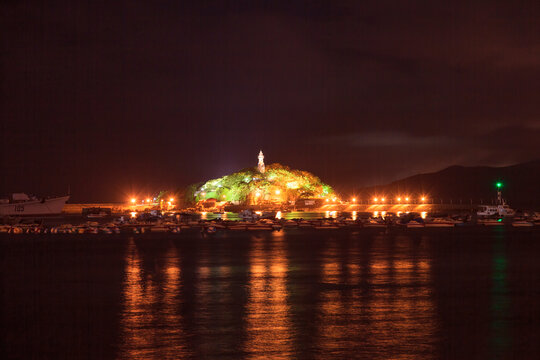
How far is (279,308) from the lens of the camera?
2070 cm

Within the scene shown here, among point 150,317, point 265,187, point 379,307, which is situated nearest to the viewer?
point 150,317

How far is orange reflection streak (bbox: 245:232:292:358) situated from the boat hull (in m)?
132

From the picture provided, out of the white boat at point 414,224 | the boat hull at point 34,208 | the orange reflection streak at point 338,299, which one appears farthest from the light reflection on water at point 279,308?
the boat hull at point 34,208

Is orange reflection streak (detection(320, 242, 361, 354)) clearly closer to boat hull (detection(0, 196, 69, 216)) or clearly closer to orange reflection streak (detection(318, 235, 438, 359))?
orange reflection streak (detection(318, 235, 438, 359))

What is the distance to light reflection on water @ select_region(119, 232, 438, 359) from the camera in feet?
51.0

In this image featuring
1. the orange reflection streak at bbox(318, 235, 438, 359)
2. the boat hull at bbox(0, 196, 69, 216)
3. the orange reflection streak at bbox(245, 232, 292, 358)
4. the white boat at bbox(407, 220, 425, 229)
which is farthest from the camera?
the boat hull at bbox(0, 196, 69, 216)

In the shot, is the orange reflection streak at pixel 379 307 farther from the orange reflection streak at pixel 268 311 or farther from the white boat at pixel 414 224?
the white boat at pixel 414 224

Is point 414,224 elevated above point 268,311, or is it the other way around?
point 414,224

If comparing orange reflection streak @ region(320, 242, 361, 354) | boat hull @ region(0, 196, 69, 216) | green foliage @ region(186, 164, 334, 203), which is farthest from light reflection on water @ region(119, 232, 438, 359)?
green foliage @ region(186, 164, 334, 203)

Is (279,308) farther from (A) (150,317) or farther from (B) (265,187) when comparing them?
(B) (265,187)

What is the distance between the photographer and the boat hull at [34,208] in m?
150

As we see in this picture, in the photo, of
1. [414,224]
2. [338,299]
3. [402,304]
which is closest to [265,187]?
[414,224]

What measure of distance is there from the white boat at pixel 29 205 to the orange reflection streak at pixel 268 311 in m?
133

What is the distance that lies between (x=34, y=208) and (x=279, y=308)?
152 m
